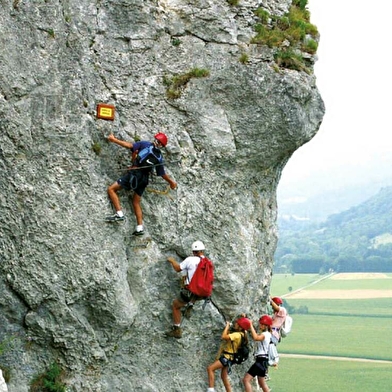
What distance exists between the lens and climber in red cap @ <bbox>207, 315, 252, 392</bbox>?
17375mm

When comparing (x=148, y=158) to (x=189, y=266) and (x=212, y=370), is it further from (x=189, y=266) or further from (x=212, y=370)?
(x=212, y=370)

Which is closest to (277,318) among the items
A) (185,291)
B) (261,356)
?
(261,356)

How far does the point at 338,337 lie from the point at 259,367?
314 ft

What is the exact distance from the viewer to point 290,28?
767 inches

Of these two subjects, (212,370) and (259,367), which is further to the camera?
(259,367)

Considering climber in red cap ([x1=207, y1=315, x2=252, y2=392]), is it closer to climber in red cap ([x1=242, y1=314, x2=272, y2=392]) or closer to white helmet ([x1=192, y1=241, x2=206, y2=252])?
climber in red cap ([x1=242, y1=314, x2=272, y2=392])

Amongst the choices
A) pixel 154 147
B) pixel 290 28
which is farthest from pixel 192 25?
pixel 154 147

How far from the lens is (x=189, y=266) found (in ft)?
55.9

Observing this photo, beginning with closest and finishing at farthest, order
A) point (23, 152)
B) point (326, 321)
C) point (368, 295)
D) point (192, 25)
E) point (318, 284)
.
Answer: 1. point (23, 152)
2. point (192, 25)
3. point (326, 321)
4. point (368, 295)
5. point (318, 284)

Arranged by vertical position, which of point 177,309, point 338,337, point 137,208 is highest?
point 137,208

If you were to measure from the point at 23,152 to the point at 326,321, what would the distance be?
4694 inches

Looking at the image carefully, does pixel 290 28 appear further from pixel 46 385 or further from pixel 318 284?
pixel 318 284

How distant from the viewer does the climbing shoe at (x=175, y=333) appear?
17.7 m

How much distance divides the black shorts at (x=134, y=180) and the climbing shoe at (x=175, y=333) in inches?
152
